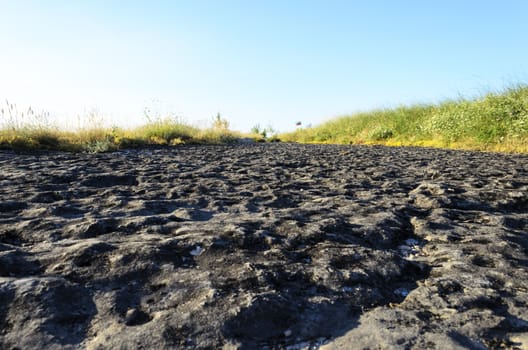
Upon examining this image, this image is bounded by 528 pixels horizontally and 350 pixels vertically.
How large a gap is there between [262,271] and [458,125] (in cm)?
1242

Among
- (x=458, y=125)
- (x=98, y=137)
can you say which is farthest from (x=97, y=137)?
(x=458, y=125)

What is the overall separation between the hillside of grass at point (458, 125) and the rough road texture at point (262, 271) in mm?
8373

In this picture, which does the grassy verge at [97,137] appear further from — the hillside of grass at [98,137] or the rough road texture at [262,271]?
the rough road texture at [262,271]

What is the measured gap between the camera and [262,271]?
1592 millimetres

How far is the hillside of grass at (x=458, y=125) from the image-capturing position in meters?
10.3

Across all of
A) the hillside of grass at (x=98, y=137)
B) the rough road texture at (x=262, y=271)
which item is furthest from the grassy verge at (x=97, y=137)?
the rough road texture at (x=262, y=271)

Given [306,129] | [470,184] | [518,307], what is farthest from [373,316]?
[306,129]

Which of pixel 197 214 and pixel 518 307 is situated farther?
pixel 197 214

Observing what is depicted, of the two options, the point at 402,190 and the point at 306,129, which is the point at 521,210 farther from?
the point at 306,129

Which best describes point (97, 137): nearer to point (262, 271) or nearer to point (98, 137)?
point (98, 137)

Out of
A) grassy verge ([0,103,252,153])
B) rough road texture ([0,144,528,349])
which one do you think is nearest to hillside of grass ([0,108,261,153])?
grassy verge ([0,103,252,153])

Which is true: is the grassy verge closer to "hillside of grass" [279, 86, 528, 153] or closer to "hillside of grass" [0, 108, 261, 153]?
"hillside of grass" [0, 108, 261, 153]

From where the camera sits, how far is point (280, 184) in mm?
3783

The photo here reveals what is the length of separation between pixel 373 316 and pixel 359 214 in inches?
50.3
